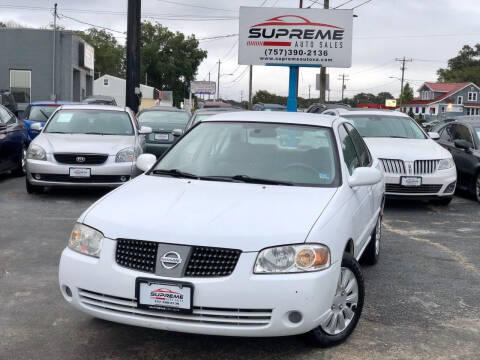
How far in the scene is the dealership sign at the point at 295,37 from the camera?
813 inches

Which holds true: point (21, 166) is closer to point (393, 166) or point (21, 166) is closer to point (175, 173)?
point (393, 166)

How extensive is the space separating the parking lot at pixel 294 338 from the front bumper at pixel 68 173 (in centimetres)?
160

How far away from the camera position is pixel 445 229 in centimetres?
869

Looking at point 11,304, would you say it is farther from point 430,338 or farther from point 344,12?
point 344,12

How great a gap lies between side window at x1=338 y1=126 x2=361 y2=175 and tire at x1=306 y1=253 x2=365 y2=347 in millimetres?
1139

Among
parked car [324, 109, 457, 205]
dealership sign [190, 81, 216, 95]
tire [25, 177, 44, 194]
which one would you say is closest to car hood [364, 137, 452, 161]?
parked car [324, 109, 457, 205]

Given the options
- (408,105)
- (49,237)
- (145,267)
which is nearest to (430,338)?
(145,267)

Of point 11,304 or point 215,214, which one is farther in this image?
point 11,304

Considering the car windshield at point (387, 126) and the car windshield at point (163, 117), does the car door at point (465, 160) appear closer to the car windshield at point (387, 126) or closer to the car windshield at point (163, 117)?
the car windshield at point (387, 126)

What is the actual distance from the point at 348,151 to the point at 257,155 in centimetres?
87

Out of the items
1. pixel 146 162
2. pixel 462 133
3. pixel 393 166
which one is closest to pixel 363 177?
pixel 146 162

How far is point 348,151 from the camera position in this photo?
215 inches

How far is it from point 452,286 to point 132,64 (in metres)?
15.9

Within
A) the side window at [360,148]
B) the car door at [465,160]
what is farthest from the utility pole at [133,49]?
the side window at [360,148]
